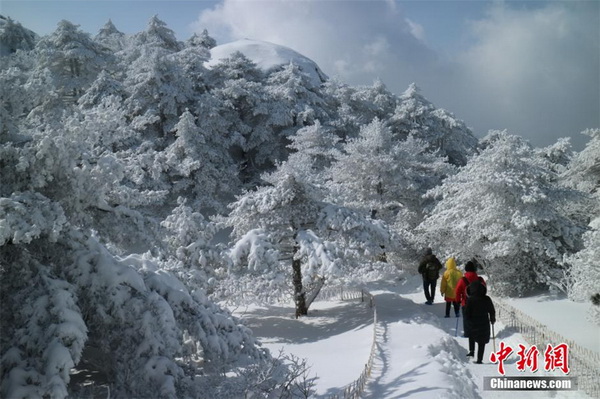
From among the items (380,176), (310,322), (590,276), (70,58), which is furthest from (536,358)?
(70,58)

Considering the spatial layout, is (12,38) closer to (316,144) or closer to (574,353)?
(316,144)

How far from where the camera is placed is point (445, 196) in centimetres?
1836

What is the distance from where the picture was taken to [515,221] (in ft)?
48.0

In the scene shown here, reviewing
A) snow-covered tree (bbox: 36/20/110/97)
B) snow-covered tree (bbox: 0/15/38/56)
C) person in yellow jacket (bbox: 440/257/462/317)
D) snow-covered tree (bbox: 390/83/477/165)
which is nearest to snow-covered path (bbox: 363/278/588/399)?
person in yellow jacket (bbox: 440/257/462/317)

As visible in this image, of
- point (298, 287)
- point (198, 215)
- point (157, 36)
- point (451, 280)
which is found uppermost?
point (157, 36)

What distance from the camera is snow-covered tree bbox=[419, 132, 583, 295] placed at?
14.8m

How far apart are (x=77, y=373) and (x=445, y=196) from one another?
15.3m

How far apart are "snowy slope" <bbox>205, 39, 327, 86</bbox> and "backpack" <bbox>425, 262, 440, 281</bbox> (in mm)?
29026

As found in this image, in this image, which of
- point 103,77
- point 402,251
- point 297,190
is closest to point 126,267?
point 297,190

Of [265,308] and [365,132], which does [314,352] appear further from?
[365,132]

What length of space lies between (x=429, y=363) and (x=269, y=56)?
3800cm

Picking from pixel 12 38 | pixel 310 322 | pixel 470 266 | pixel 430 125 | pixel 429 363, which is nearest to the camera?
pixel 429 363

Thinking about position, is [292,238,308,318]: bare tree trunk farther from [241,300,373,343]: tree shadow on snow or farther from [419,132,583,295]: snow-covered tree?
[419,132,583,295]: snow-covered tree

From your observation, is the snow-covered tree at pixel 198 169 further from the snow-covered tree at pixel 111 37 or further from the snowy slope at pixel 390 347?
the snow-covered tree at pixel 111 37
